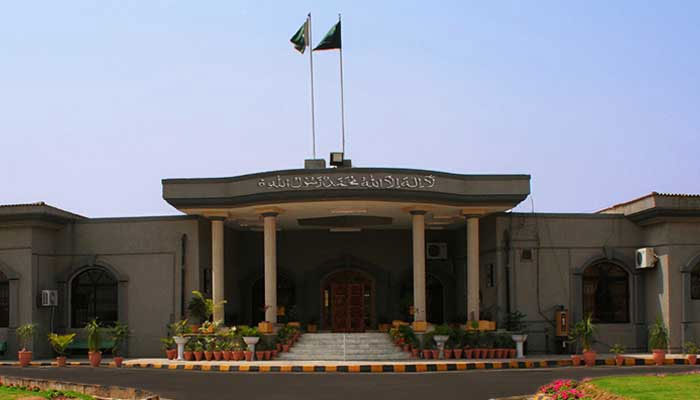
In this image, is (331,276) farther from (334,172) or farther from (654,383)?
(654,383)

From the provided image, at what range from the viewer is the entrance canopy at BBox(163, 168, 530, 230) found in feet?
73.6

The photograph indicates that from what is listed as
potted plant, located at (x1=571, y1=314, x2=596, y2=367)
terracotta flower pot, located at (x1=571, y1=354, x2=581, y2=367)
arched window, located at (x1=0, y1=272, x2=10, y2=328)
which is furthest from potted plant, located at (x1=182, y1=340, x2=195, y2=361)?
potted plant, located at (x1=571, y1=314, x2=596, y2=367)

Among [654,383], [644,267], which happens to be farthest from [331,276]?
[654,383]

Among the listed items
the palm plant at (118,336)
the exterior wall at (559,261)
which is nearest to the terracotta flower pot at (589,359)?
the exterior wall at (559,261)

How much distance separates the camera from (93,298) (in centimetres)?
2583

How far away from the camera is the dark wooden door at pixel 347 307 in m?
28.6

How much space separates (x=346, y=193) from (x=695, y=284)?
9473 millimetres

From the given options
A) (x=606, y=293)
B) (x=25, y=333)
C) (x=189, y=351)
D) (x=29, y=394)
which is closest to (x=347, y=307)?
(x=189, y=351)

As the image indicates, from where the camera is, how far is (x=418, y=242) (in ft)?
77.6

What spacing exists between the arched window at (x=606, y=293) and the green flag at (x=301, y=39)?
9.92 meters

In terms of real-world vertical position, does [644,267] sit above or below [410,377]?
above

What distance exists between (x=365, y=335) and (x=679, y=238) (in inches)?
331

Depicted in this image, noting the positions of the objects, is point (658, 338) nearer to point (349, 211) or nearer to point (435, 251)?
point (349, 211)

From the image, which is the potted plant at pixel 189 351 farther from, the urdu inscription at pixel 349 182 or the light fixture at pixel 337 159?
the light fixture at pixel 337 159
